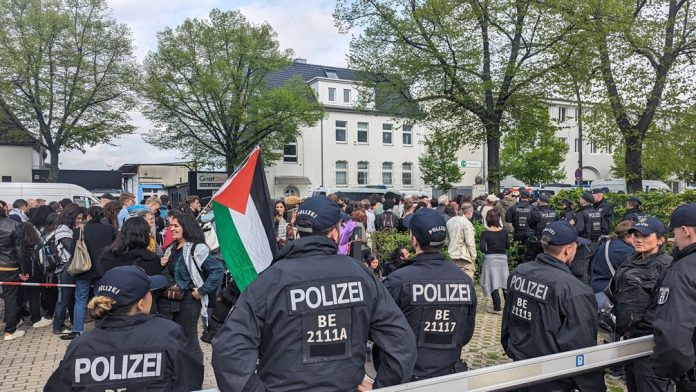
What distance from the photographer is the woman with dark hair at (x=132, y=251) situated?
17.0 ft

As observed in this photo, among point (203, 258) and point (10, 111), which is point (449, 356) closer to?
point (203, 258)

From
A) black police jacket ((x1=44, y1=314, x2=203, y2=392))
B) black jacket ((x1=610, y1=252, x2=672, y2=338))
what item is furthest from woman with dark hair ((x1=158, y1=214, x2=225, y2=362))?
black jacket ((x1=610, y1=252, x2=672, y2=338))

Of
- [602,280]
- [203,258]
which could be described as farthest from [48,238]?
[602,280]

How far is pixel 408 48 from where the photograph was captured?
20312 mm

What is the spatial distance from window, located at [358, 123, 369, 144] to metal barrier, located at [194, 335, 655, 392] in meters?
38.6

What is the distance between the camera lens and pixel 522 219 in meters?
10.2

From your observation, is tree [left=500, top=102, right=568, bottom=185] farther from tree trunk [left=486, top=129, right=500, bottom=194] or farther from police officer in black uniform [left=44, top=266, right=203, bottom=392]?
police officer in black uniform [left=44, top=266, right=203, bottom=392]

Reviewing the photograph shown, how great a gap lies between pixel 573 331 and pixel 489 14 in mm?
18239

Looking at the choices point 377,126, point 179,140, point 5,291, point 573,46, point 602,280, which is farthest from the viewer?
point 377,126

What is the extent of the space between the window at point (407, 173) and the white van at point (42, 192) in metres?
27.5

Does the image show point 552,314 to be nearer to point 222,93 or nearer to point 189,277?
point 189,277

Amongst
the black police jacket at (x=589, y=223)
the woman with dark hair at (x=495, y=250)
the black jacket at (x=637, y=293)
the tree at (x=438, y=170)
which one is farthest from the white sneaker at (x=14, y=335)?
the tree at (x=438, y=170)

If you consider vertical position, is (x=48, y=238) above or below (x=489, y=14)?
below

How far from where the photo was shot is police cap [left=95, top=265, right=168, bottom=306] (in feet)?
8.98
